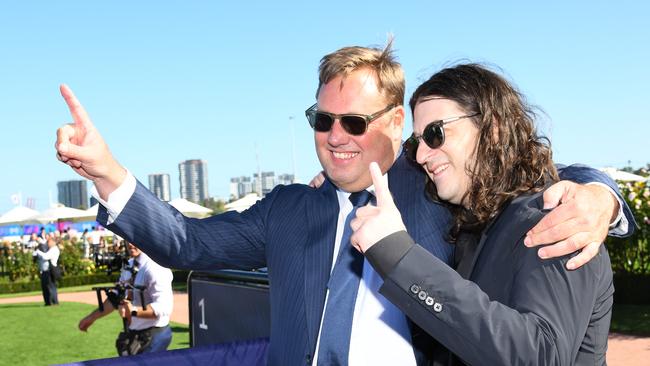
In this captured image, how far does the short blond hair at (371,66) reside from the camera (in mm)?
2504

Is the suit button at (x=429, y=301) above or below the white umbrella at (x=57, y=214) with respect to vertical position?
above

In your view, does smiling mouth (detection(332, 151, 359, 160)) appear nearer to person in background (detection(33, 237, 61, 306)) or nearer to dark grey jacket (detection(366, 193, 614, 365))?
dark grey jacket (detection(366, 193, 614, 365))

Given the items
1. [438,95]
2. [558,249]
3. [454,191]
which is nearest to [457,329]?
[558,249]

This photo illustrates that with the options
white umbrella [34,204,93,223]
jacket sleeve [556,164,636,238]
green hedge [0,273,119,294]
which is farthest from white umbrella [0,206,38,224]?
jacket sleeve [556,164,636,238]

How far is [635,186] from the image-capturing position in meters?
11.8

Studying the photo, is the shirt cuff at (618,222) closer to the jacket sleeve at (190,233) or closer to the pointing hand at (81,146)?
the jacket sleeve at (190,233)

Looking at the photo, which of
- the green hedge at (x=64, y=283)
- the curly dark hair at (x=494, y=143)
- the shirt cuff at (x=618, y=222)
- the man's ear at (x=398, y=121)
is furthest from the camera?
the green hedge at (x=64, y=283)

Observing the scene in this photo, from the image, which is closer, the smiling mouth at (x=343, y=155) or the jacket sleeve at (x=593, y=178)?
the jacket sleeve at (x=593, y=178)

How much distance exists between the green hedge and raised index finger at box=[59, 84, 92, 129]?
835 inches

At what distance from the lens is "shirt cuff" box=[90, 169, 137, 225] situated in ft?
6.86

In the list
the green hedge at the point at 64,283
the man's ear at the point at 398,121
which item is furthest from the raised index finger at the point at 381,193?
the green hedge at the point at 64,283

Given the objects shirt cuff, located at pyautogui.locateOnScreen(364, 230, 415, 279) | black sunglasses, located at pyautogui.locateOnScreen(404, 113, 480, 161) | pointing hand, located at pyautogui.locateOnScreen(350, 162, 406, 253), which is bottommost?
shirt cuff, located at pyautogui.locateOnScreen(364, 230, 415, 279)

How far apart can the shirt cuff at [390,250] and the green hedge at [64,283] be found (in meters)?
21.8

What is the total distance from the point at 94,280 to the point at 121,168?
76.1 feet
